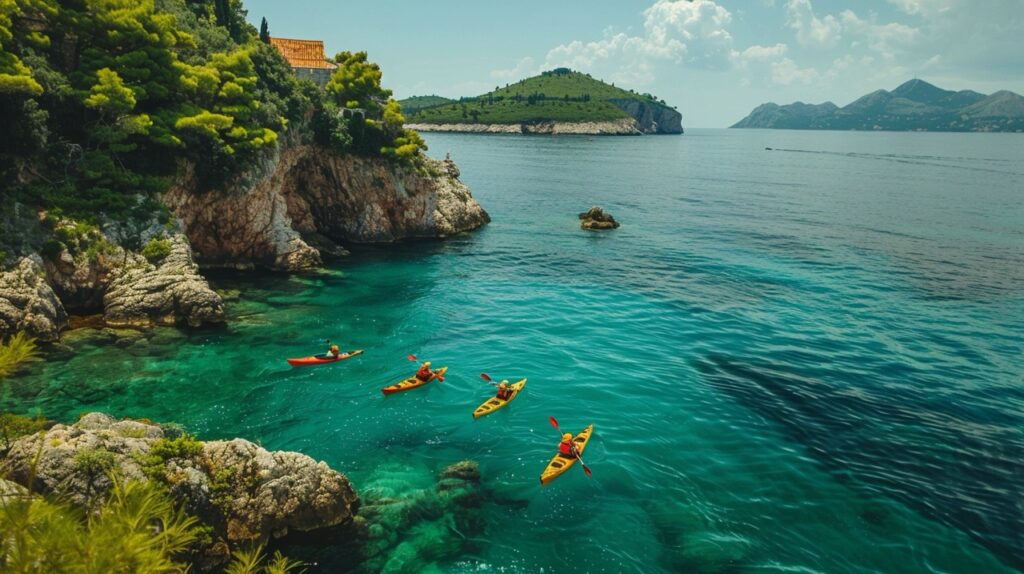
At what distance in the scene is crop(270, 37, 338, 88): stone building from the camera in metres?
63.6

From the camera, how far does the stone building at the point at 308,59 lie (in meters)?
63.6

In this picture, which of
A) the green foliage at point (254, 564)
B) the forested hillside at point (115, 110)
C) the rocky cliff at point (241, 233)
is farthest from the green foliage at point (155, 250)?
the green foliage at point (254, 564)

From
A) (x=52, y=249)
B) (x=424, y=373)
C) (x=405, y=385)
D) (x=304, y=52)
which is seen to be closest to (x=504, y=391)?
(x=424, y=373)

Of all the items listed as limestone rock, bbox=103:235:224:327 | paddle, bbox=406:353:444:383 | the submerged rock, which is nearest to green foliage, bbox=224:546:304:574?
paddle, bbox=406:353:444:383

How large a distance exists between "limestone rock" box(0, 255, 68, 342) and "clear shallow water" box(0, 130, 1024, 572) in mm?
1512

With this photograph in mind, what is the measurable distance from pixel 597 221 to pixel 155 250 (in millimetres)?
50133

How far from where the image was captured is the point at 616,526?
1972cm

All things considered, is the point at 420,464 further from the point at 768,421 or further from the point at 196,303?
the point at 196,303

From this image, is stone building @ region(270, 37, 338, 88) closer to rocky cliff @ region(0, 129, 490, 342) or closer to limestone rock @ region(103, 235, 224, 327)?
rocky cliff @ region(0, 129, 490, 342)

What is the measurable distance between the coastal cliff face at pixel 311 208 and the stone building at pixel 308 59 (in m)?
13.5

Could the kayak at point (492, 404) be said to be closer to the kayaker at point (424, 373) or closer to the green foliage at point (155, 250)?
the kayaker at point (424, 373)

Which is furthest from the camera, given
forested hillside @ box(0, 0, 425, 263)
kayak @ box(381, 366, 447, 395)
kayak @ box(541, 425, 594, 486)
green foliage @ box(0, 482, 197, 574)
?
forested hillside @ box(0, 0, 425, 263)

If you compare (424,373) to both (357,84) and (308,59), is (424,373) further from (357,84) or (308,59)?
(308,59)

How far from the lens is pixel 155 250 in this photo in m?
35.8
